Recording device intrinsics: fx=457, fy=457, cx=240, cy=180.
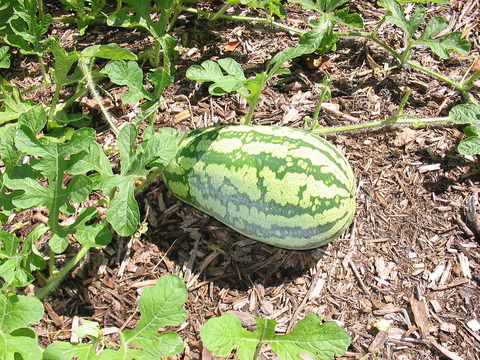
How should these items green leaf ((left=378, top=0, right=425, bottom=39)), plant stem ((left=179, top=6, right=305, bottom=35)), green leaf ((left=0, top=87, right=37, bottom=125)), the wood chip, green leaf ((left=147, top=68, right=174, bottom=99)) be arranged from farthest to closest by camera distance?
plant stem ((left=179, top=6, right=305, bottom=35)), green leaf ((left=378, top=0, right=425, bottom=39)), green leaf ((left=0, top=87, right=37, bottom=125)), green leaf ((left=147, top=68, right=174, bottom=99)), the wood chip

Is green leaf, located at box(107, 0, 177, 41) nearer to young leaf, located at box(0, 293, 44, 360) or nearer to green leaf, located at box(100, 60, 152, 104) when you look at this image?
green leaf, located at box(100, 60, 152, 104)

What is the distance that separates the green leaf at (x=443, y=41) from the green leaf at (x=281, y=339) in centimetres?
204

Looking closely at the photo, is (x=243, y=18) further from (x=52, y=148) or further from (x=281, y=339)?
(x=281, y=339)

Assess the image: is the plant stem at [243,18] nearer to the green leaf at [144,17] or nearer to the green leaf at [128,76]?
the green leaf at [144,17]

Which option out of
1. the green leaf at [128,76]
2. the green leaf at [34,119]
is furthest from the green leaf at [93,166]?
the green leaf at [128,76]

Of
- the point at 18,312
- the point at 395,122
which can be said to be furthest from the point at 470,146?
the point at 18,312

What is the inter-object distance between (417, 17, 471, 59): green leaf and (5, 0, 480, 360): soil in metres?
0.38

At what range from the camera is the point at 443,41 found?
3.18 meters

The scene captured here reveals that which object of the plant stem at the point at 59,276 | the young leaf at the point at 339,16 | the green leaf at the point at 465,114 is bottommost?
the plant stem at the point at 59,276

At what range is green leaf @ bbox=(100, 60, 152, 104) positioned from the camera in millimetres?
2723

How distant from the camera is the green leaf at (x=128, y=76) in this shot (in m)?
2.72

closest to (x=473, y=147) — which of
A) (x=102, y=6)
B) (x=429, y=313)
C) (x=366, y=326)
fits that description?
(x=429, y=313)

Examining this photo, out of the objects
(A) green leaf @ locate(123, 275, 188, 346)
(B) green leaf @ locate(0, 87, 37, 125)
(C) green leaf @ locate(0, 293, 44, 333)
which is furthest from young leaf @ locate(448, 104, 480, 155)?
(B) green leaf @ locate(0, 87, 37, 125)

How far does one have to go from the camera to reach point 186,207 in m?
3.09
